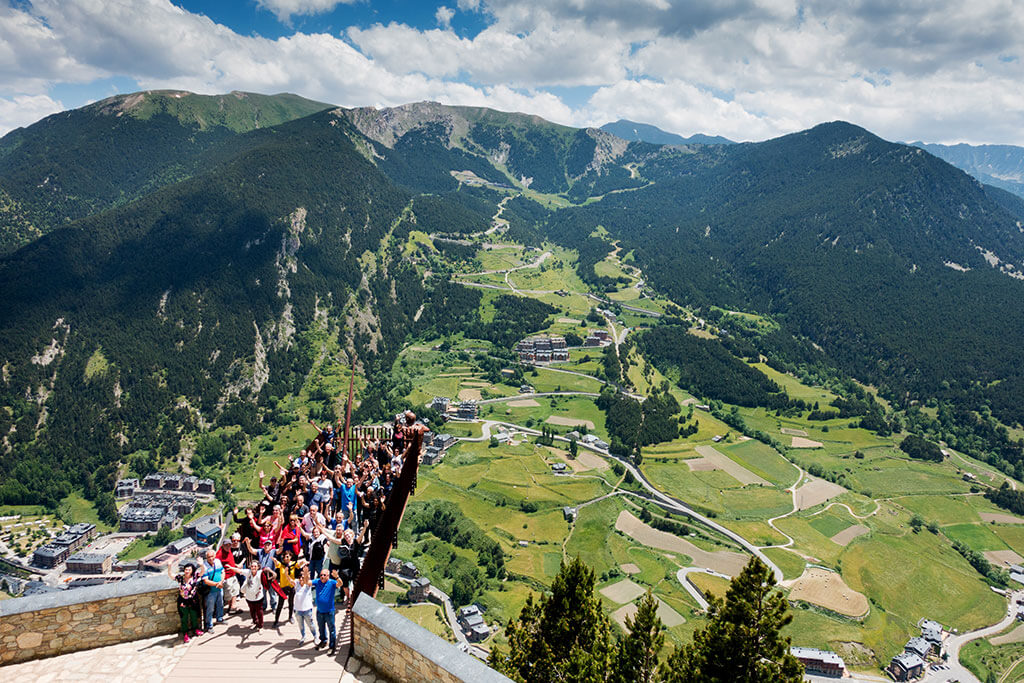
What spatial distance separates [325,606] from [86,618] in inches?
239

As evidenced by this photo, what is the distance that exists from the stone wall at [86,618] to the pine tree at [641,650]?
19938 millimetres

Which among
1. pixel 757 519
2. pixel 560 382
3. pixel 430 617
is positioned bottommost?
A: pixel 757 519

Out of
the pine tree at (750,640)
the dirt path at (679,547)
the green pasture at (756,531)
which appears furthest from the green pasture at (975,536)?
the pine tree at (750,640)

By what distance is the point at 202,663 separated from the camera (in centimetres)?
1333

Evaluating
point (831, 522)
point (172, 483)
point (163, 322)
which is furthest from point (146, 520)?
point (831, 522)

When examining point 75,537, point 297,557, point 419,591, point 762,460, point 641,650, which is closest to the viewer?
point 297,557

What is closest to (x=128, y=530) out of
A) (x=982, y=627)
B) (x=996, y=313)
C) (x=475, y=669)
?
(x=475, y=669)

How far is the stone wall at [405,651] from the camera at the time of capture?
1123 cm

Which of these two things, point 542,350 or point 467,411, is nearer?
point 467,411

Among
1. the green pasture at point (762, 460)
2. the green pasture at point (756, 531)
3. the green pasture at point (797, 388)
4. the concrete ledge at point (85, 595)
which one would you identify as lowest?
the green pasture at point (756, 531)

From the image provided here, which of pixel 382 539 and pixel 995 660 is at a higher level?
pixel 382 539

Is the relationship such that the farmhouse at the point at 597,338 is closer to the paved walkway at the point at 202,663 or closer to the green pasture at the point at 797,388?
the green pasture at the point at 797,388

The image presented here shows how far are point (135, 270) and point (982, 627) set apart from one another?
203 meters

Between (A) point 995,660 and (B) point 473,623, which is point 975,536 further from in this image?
(B) point 473,623
